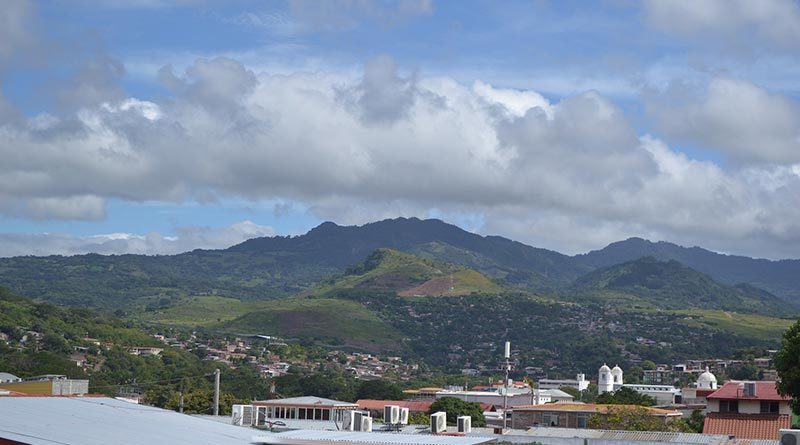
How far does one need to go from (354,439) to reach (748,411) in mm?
37488

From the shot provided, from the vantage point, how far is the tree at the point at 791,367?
180ft

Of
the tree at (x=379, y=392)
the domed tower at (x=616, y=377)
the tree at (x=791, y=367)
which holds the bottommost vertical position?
the tree at (x=379, y=392)

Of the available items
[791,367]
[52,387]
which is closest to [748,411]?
[791,367]

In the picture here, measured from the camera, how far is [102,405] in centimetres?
3069

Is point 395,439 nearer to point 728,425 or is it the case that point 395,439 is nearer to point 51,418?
point 51,418

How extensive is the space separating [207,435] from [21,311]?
142 meters

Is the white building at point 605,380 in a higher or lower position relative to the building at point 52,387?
lower

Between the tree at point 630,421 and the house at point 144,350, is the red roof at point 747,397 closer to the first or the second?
the tree at point 630,421

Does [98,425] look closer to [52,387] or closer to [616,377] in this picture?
[52,387]

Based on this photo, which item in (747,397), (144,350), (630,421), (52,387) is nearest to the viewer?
(52,387)

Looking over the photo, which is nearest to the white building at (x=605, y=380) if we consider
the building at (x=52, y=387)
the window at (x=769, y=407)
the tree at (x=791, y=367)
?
the window at (x=769, y=407)

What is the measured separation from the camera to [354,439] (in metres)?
29.2

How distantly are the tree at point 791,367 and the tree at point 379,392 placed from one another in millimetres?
74292

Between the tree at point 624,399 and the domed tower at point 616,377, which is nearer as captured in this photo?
the tree at point 624,399
